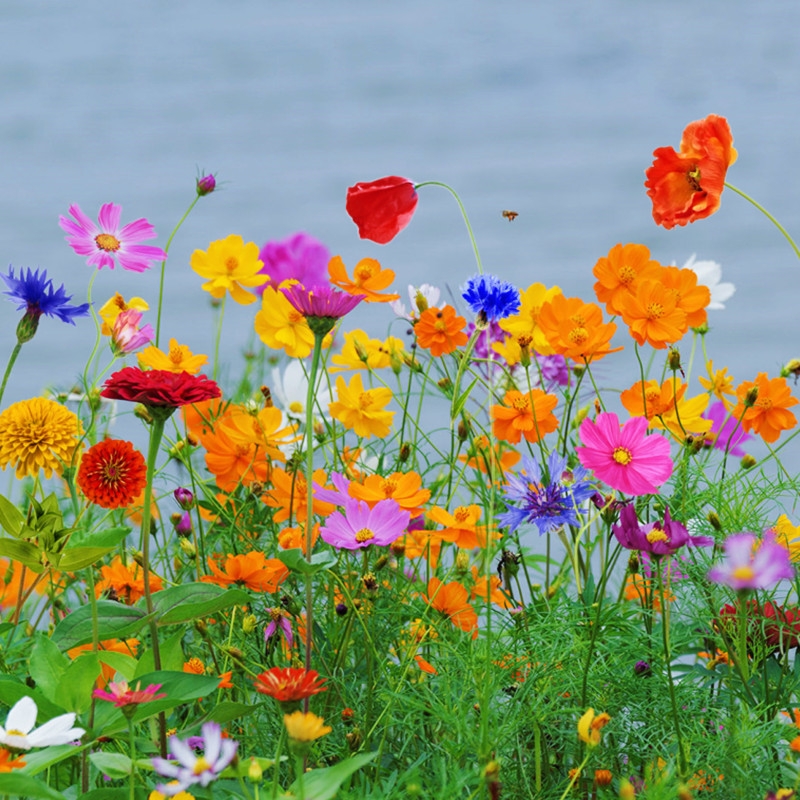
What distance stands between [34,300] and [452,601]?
1.12 ft

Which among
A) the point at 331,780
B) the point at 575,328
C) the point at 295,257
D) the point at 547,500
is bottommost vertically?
the point at 331,780

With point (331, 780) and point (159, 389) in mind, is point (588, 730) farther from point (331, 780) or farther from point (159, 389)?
point (159, 389)

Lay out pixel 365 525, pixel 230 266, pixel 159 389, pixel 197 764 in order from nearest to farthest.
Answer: pixel 197 764 < pixel 159 389 < pixel 365 525 < pixel 230 266

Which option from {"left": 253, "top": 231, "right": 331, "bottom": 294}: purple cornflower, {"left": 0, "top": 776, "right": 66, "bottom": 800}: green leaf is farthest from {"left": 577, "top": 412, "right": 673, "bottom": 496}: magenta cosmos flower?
{"left": 253, "top": 231, "right": 331, "bottom": 294}: purple cornflower

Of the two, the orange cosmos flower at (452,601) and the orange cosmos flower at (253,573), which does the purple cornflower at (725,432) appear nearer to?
Result: the orange cosmos flower at (452,601)

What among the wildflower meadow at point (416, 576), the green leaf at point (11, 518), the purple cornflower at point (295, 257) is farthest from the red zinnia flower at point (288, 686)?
the purple cornflower at point (295, 257)

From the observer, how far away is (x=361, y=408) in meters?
0.80

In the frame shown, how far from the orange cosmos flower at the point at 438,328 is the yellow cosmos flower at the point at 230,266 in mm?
150

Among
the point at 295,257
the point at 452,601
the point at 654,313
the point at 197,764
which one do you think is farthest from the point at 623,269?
the point at 295,257

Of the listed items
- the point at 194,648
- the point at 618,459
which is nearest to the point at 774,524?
the point at 618,459

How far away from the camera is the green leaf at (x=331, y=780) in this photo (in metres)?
0.44

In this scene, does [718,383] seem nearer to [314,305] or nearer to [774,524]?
[774,524]

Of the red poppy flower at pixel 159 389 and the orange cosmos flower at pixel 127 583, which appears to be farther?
the orange cosmos flower at pixel 127 583

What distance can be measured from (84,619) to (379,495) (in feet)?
0.62
